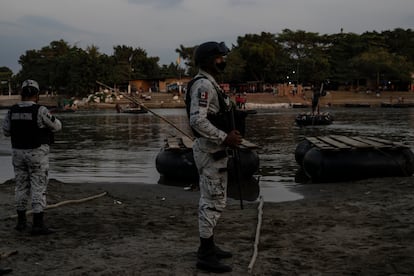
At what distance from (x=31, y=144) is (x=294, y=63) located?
305 feet

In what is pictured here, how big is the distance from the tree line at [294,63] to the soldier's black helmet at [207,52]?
84295 millimetres

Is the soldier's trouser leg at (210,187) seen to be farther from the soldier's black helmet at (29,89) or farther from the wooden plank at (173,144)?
the wooden plank at (173,144)

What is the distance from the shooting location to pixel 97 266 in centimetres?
525

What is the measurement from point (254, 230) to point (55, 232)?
8.42ft

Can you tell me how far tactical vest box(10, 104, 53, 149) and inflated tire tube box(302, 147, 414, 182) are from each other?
716 cm

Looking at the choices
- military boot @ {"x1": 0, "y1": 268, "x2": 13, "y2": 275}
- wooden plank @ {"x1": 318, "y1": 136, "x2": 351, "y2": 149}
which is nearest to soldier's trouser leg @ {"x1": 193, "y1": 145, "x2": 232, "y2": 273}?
military boot @ {"x1": 0, "y1": 268, "x2": 13, "y2": 275}

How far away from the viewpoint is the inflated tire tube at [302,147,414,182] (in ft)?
38.7

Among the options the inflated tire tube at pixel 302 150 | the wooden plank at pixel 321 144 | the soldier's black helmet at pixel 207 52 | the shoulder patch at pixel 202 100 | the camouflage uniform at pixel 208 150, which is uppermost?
the soldier's black helmet at pixel 207 52

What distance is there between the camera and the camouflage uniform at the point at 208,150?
16.4 ft

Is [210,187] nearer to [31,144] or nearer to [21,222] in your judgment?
[31,144]

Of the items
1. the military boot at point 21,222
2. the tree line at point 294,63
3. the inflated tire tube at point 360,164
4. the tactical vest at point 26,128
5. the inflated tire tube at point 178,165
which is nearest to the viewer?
the tactical vest at point 26,128

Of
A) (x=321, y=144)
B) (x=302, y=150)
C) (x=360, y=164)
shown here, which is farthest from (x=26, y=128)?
(x=302, y=150)

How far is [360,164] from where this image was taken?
1180 centimetres

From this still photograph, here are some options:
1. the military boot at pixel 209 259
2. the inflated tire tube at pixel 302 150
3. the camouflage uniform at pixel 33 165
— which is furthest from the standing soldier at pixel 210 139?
the inflated tire tube at pixel 302 150
